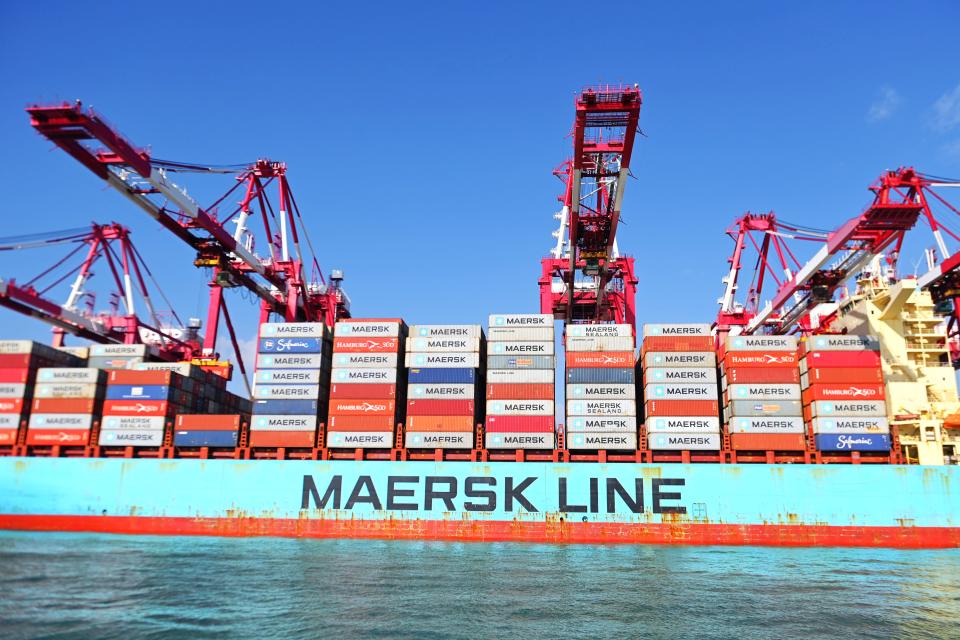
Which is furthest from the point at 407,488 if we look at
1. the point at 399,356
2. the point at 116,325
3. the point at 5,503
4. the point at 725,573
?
the point at 116,325

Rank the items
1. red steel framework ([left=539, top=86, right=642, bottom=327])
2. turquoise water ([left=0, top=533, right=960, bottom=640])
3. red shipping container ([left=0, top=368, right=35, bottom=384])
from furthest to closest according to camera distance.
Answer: red shipping container ([left=0, top=368, right=35, bottom=384])
red steel framework ([left=539, top=86, right=642, bottom=327])
turquoise water ([left=0, top=533, right=960, bottom=640])

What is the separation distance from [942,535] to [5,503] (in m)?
51.1

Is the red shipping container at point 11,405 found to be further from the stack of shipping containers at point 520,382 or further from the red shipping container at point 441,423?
the stack of shipping containers at point 520,382

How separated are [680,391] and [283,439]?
22.8 meters

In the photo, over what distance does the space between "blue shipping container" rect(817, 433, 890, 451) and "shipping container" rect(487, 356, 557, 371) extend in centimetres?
1503

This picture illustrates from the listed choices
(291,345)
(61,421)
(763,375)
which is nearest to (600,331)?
(763,375)

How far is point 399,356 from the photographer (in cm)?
3975

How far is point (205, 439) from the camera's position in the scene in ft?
124

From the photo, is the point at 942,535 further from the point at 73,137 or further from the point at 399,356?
the point at 73,137

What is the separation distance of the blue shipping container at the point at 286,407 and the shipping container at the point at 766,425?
943 inches

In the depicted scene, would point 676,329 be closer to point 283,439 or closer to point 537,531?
point 537,531

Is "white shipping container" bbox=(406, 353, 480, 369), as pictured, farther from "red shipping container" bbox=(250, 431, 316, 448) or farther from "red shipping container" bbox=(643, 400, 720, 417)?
"red shipping container" bbox=(643, 400, 720, 417)

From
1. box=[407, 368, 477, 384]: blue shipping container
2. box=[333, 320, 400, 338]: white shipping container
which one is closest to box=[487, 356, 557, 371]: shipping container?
box=[407, 368, 477, 384]: blue shipping container

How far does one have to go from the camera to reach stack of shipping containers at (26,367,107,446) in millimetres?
38906
